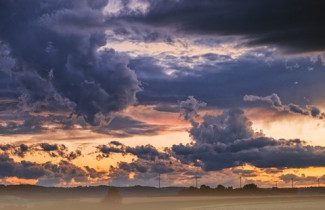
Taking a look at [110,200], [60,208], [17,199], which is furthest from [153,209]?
[17,199]

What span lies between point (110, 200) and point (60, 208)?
1633 cm

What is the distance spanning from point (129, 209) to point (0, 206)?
4056cm

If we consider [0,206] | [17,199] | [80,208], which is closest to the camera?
[0,206]

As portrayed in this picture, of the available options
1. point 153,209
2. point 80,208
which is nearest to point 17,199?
point 80,208

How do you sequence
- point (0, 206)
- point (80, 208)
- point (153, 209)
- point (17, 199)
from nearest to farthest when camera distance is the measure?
point (0, 206)
point (17, 199)
point (80, 208)
point (153, 209)

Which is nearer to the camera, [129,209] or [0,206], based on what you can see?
[0,206]

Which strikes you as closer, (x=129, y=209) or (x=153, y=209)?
(x=129, y=209)

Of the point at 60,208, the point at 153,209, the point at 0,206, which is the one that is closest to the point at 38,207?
the point at 60,208

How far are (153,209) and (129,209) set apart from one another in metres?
19.8

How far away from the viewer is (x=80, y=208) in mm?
183250

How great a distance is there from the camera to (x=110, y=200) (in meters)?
187

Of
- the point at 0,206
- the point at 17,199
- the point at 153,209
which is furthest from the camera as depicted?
the point at 153,209

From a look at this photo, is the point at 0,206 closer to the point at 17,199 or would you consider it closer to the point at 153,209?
the point at 17,199

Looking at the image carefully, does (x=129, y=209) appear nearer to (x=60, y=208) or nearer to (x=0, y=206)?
(x=60, y=208)
